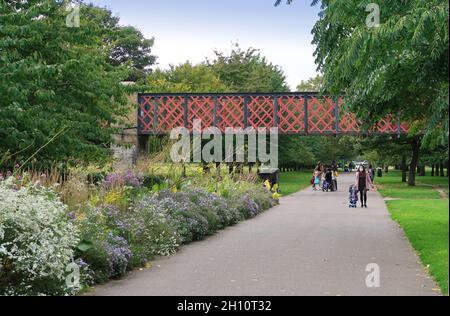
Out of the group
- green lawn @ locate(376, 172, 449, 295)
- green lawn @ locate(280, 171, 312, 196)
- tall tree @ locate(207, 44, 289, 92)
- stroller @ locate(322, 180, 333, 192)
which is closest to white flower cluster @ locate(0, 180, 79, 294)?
green lawn @ locate(376, 172, 449, 295)

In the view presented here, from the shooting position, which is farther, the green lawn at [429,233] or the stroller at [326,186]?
the stroller at [326,186]

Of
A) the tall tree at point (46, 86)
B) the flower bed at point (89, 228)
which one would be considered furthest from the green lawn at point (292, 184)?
the flower bed at point (89, 228)

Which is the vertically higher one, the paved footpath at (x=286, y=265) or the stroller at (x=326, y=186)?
the paved footpath at (x=286, y=265)

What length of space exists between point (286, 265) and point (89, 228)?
10.1 ft

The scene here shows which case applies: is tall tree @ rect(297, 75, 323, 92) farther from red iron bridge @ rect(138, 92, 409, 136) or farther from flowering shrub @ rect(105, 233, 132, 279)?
flowering shrub @ rect(105, 233, 132, 279)

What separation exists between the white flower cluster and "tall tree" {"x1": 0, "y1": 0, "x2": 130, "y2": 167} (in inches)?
229

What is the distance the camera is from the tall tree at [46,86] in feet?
43.7

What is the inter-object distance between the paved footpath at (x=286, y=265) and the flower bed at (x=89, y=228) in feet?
1.11

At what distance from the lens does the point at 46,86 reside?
16562 mm

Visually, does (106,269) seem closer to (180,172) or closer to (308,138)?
(180,172)

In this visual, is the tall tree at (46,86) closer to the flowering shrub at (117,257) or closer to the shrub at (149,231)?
the shrub at (149,231)

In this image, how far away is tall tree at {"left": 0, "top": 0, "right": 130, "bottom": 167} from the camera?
13.3 metres
